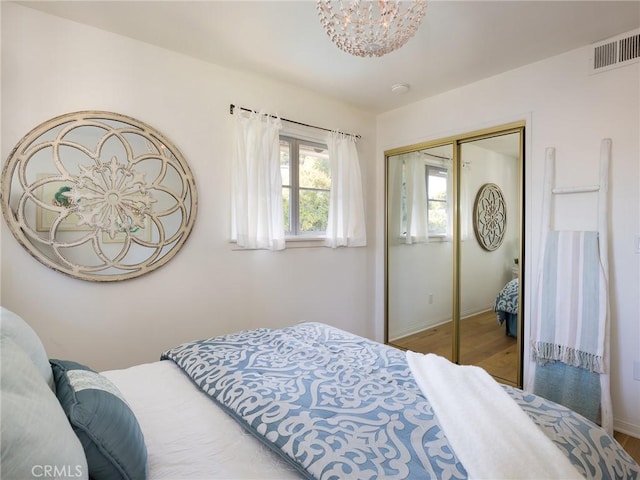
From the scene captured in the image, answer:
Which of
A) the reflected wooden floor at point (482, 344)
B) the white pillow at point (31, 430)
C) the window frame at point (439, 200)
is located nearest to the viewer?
the white pillow at point (31, 430)

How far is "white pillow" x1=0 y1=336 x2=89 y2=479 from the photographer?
0.58 metres

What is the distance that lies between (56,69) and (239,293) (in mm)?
1892

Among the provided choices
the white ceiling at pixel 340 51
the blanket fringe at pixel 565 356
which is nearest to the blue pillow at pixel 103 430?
the white ceiling at pixel 340 51

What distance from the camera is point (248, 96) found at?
110 inches

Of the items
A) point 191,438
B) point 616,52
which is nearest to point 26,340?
point 191,438

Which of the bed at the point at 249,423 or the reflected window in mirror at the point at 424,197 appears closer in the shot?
the bed at the point at 249,423

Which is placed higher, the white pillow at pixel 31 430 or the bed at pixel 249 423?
the white pillow at pixel 31 430

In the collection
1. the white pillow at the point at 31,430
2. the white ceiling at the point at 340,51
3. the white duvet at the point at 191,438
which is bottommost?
the white duvet at the point at 191,438

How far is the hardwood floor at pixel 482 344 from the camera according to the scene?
2791 mm

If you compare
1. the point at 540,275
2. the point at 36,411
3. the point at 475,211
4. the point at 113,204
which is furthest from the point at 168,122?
the point at 540,275

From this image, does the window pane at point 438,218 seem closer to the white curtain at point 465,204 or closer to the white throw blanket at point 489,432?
the white curtain at point 465,204

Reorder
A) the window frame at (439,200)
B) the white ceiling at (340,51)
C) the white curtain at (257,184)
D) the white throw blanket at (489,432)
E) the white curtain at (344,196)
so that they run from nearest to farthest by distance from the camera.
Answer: the white throw blanket at (489,432) < the white ceiling at (340,51) < the white curtain at (257,184) < the window frame at (439,200) < the white curtain at (344,196)

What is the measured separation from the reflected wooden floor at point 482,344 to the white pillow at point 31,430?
296 cm

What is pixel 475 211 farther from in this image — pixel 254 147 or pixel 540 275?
pixel 254 147
